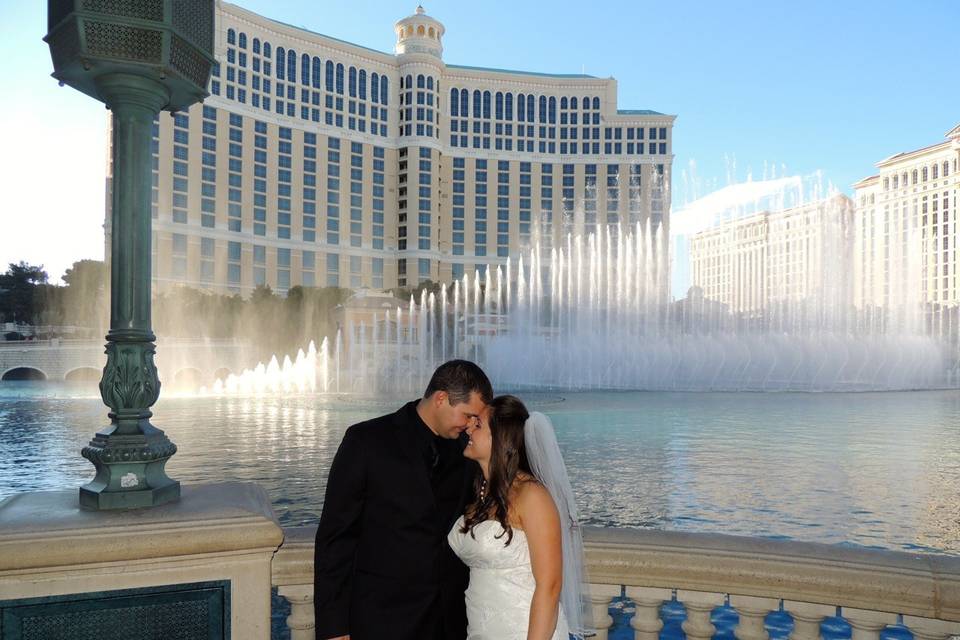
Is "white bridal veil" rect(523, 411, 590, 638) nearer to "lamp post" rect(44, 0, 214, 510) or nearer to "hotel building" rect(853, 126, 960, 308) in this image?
"lamp post" rect(44, 0, 214, 510)

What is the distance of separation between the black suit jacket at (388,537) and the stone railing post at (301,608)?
593 mm

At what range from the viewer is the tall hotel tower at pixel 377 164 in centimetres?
8150

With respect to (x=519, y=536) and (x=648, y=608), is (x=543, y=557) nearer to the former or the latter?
(x=519, y=536)

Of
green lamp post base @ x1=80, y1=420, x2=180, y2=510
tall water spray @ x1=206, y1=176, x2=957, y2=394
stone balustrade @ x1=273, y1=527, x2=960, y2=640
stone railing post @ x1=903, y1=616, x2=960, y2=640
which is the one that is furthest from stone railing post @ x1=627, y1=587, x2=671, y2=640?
tall water spray @ x1=206, y1=176, x2=957, y2=394

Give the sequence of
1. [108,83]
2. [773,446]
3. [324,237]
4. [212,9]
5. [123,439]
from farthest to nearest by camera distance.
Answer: [324,237] → [773,446] → [212,9] → [108,83] → [123,439]

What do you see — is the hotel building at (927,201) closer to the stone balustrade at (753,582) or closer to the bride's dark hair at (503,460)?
the stone balustrade at (753,582)

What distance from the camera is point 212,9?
3.84m

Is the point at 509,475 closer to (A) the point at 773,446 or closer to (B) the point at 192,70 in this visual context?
(B) the point at 192,70

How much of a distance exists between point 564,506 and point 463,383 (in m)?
0.62

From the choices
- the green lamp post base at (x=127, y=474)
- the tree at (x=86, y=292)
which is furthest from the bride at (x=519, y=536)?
the tree at (x=86, y=292)

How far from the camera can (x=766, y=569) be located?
124 inches

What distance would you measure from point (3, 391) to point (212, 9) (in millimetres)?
38899

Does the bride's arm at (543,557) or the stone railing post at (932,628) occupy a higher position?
the bride's arm at (543,557)

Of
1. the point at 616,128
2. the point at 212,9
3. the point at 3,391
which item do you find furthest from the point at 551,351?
the point at 616,128
